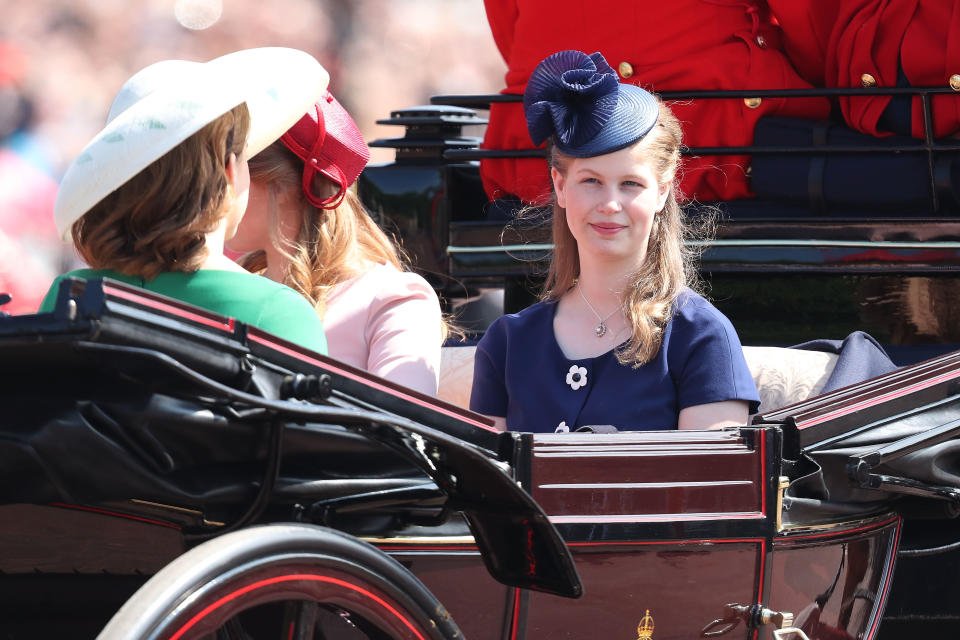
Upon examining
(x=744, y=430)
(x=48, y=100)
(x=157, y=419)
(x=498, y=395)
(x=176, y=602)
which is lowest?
(x=176, y=602)

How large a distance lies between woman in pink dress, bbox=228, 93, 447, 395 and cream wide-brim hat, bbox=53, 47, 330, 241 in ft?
1.93

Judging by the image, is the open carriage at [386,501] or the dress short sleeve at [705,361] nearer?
the open carriage at [386,501]

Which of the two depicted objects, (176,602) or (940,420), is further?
(940,420)

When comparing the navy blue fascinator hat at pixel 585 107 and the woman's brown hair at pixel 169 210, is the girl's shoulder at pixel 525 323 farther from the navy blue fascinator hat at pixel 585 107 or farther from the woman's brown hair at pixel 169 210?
the woman's brown hair at pixel 169 210

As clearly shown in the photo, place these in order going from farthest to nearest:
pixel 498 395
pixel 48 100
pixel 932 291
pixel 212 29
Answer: pixel 212 29, pixel 48 100, pixel 932 291, pixel 498 395

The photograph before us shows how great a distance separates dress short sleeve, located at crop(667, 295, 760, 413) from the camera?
1.93 m

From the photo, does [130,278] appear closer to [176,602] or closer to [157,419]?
[157,419]

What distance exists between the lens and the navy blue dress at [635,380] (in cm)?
195

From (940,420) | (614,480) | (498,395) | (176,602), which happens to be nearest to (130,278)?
(176,602)

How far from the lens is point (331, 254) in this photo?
2275 mm

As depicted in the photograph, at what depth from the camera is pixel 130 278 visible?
1.50 metres

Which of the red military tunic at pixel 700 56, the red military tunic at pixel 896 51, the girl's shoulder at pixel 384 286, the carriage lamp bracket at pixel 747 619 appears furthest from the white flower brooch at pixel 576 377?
the red military tunic at pixel 896 51

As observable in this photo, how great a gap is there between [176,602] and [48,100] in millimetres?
3869

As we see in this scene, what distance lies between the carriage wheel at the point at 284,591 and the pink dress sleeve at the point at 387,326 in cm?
71
